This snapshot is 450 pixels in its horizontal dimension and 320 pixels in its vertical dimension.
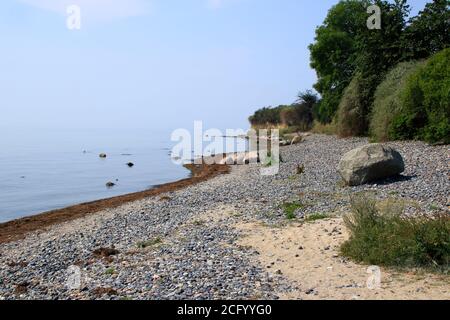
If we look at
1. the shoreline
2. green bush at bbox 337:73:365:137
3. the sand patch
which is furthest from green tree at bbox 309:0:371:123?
the sand patch

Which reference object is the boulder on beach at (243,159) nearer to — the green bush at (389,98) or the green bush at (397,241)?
the green bush at (389,98)

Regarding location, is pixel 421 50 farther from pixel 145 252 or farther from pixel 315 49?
pixel 145 252

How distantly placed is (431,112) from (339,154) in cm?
465

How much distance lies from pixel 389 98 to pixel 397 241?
19875 mm

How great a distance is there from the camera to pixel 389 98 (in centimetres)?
2652

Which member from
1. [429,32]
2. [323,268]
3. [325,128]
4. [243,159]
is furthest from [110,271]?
[325,128]

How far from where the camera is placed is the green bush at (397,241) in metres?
7.75

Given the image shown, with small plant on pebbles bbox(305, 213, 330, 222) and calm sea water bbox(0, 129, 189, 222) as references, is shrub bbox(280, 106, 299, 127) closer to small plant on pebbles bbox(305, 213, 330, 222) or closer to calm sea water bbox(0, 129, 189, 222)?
calm sea water bbox(0, 129, 189, 222)

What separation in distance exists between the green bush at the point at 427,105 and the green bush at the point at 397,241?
14876 mm

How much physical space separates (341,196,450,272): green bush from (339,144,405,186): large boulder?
6487mm

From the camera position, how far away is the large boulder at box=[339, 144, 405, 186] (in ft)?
49.5

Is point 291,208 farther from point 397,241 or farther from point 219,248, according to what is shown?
point 397,241
